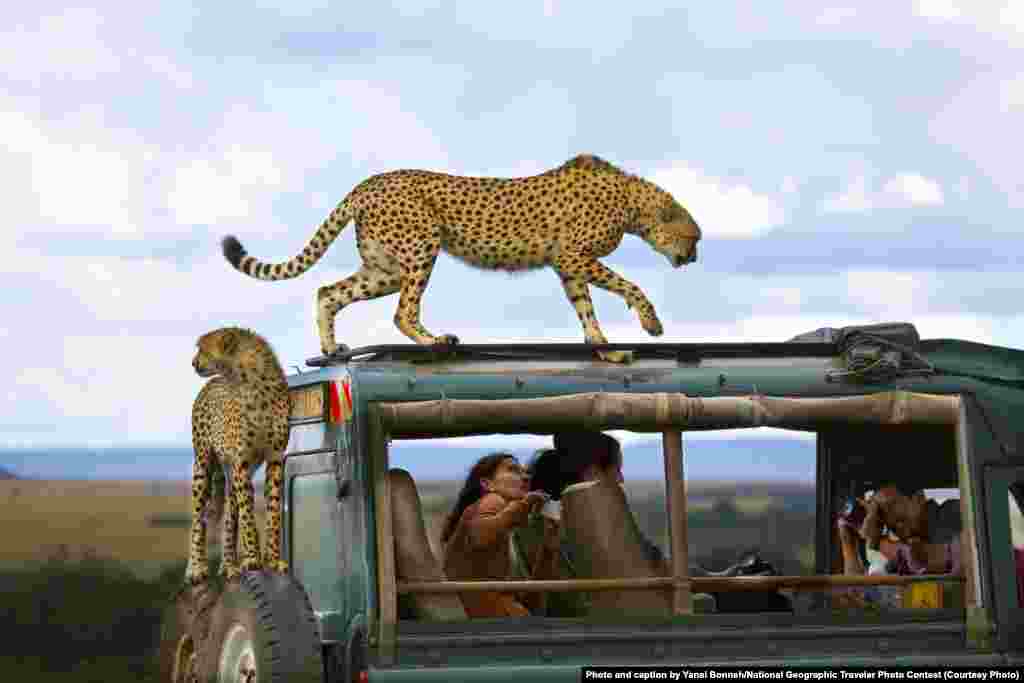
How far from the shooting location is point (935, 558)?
1088 cm

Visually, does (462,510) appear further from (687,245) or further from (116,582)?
(116,582)

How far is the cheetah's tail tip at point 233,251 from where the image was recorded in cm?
1132

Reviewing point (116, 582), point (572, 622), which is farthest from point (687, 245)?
point (116, 582)

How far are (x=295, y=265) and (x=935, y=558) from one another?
10.6 feet

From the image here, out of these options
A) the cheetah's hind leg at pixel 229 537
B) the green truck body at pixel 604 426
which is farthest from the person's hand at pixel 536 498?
the cheetah's hind leg at pixel 229 537

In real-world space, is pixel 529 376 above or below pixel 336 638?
above

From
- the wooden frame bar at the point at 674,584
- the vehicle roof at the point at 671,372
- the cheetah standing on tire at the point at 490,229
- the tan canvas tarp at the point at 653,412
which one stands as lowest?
the wooden frame bar at the point at 674,584

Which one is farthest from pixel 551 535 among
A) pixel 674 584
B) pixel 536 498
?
pixel 674 584

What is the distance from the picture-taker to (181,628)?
34.4 feet

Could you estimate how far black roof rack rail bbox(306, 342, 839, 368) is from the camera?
9.77 meters

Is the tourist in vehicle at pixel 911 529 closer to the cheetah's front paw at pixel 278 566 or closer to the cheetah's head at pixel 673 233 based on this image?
the cheetah's head at pixel 673 233

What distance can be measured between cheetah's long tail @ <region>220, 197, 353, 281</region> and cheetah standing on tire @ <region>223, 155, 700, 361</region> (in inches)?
2.6
